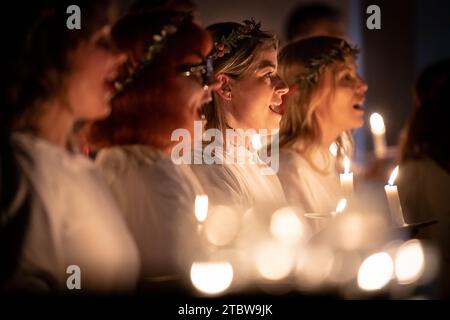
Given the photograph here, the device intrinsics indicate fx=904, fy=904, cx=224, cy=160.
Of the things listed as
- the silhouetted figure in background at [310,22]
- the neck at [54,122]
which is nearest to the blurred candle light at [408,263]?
the neck at [54,122]

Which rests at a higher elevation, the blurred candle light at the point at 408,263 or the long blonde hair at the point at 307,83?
the long blonde hair at the point at 307,83

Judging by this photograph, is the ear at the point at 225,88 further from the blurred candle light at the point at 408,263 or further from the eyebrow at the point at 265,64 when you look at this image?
the blurred candle light at the point at 408,263

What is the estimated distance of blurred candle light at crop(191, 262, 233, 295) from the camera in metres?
2.88

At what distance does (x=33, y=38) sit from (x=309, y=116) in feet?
4.93

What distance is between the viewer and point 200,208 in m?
2.90

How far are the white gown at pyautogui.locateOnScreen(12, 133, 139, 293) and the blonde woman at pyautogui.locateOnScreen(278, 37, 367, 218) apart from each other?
1185mm

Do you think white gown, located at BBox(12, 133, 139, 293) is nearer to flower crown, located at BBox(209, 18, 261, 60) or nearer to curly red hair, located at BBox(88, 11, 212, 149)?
curly red hair, located at BBox(88, 11, 212, 149)

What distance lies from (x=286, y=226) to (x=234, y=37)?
764 mm

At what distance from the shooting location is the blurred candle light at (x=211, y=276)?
2885 mm

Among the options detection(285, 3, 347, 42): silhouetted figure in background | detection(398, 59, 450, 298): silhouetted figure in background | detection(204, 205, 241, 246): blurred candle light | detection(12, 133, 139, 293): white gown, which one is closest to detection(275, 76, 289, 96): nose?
detection(204, 205, 241, 246): blurred candle light

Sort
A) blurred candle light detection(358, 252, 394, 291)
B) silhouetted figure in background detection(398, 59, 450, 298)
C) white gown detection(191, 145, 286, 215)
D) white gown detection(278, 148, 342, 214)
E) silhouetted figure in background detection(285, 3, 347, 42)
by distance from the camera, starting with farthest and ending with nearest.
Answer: silhouetted figure in background detection(285, 3, 347, 42) → silhouetted figure in background detection(398, 59, 450, 298) → white gown detection(278, 148, 342, 214) → white gown detection(191, 145, 286, 215) → blurred candle light detection(358, 252, 394, 291)

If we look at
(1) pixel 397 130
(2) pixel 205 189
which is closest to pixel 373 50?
(1) pixel 397 130

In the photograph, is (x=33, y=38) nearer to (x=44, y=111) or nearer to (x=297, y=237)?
(x=44, y=111)

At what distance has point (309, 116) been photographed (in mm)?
3936
